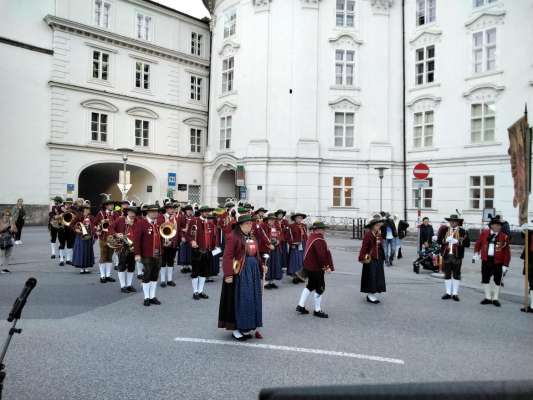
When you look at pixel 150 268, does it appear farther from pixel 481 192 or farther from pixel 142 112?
pixel 142 112

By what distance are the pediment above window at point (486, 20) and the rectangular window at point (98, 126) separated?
78.9 ft

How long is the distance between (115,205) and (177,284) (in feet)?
12.7

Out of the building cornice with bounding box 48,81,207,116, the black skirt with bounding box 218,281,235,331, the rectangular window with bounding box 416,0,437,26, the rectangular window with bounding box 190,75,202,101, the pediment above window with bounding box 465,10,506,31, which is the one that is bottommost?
the black skirt with bounding box 218,281,235,331

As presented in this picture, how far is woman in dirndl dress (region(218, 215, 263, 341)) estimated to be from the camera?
6750 millimetres

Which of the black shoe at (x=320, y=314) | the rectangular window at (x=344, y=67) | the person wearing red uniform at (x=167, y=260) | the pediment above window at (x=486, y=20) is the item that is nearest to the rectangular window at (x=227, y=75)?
the rectangular window at (x=344, y=67)

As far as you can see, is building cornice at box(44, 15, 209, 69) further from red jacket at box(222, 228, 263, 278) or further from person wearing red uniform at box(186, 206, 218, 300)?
red jacket at box(222, 228, 263, 278)

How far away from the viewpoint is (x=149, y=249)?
9.48 meters

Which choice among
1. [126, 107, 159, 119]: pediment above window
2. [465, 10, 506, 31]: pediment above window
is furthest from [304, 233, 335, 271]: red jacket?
[126, 107, 159, 119]: pediment above window

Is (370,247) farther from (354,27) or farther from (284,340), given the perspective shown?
(354,27)

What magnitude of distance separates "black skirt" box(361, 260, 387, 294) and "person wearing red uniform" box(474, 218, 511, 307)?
233cm

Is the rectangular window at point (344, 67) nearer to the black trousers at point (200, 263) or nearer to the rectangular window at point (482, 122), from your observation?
the rectangular window at point (482, 122)

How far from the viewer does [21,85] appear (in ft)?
88.8

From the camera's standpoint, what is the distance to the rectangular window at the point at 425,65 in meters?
28.8

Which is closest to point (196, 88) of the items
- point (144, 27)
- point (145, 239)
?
point (144, 27)
